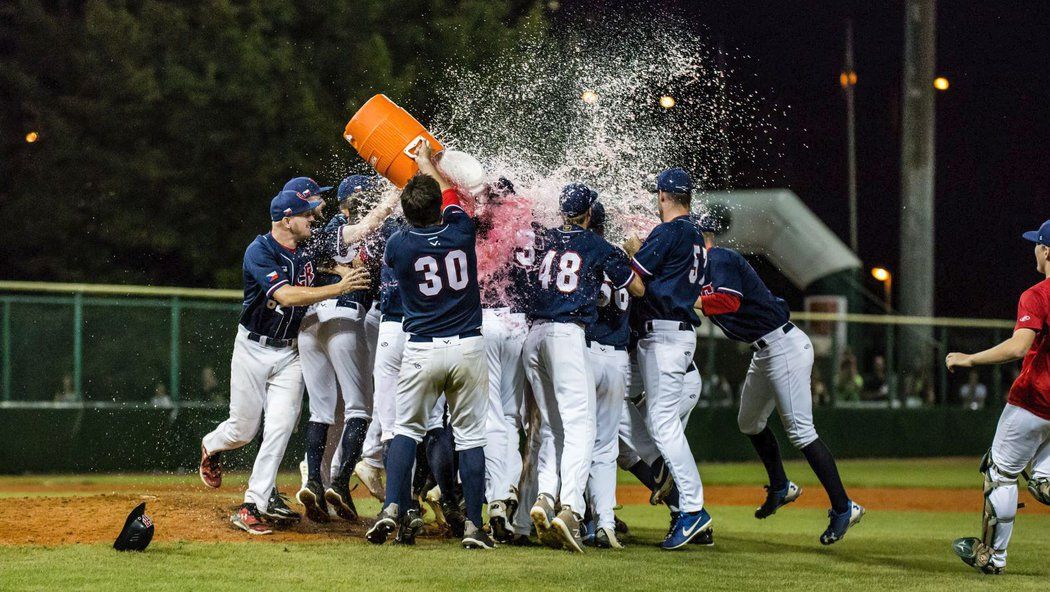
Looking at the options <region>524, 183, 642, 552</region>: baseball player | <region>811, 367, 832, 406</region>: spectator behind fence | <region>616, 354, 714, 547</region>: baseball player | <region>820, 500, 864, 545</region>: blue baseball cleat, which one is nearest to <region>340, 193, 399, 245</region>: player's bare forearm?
<region>524, 183, 642, 552</region>: baseball player

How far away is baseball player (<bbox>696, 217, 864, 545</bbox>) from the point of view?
7.69 meters

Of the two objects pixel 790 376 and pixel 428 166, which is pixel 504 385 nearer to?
pixel 428 166

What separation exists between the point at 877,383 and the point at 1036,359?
13949 millimetres

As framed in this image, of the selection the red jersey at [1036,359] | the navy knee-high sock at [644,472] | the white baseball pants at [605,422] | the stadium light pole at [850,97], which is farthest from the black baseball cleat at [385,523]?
the stadium light pole at [850,97]

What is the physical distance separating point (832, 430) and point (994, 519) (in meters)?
12.8

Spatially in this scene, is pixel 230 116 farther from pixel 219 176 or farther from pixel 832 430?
pixel 832 430

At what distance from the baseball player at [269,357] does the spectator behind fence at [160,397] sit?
6460mm

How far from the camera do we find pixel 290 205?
7.31 metres

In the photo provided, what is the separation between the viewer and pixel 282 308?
23.8ft

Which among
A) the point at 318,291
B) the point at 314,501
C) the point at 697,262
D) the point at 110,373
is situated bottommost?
the point at 314,501

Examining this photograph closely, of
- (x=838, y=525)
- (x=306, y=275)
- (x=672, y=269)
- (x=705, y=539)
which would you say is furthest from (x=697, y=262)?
(x=306, y=275)

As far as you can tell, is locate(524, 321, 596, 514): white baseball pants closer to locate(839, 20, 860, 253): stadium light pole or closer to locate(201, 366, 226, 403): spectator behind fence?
locate(201, 366, 226, 403): spectator behind fence

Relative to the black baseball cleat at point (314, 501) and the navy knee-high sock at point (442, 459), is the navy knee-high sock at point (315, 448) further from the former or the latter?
the navy knee-high sock at point (442, 459)

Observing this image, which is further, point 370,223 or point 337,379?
point 337,379
